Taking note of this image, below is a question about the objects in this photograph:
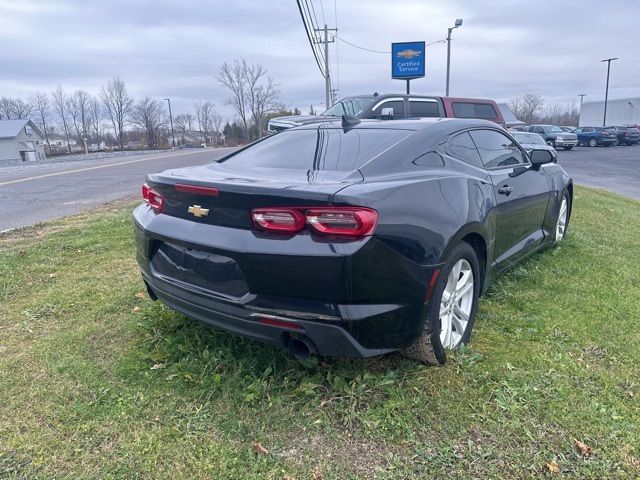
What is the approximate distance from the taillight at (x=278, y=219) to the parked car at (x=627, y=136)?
4483 centimetres

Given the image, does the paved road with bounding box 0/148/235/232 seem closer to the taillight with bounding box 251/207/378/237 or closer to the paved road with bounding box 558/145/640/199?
the taillight with bounding box 251/207/378/237

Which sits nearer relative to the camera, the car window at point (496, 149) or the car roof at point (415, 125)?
the car roof at point (415, 125)

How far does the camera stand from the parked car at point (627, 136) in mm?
39219

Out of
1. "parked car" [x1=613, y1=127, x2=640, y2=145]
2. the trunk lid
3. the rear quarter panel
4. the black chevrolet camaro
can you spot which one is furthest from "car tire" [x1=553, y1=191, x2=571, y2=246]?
"parked car" [x1=613, y1=127, x2=640, y2=145]

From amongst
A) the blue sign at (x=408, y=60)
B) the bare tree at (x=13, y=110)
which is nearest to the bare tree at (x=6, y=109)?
the bare tree at (x=13, y=110)

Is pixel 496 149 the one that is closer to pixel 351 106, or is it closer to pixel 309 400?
pixel 309 400

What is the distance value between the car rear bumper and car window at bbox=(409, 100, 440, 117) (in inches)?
401

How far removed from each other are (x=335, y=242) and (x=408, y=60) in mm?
28189

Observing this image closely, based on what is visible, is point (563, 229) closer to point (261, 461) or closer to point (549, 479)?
point (549, 479)

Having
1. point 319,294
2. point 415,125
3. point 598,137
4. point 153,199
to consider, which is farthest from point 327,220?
point 598,137

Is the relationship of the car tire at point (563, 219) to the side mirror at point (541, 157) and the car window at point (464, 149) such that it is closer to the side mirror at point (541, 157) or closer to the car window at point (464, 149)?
the side mirror at point (541, 157)

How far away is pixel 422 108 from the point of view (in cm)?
1223

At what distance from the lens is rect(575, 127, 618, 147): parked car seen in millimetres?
38406

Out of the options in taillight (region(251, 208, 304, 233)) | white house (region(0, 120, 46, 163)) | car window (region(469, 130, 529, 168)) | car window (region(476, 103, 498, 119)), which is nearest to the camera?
taillight (region(251, 208, 304, 233))
